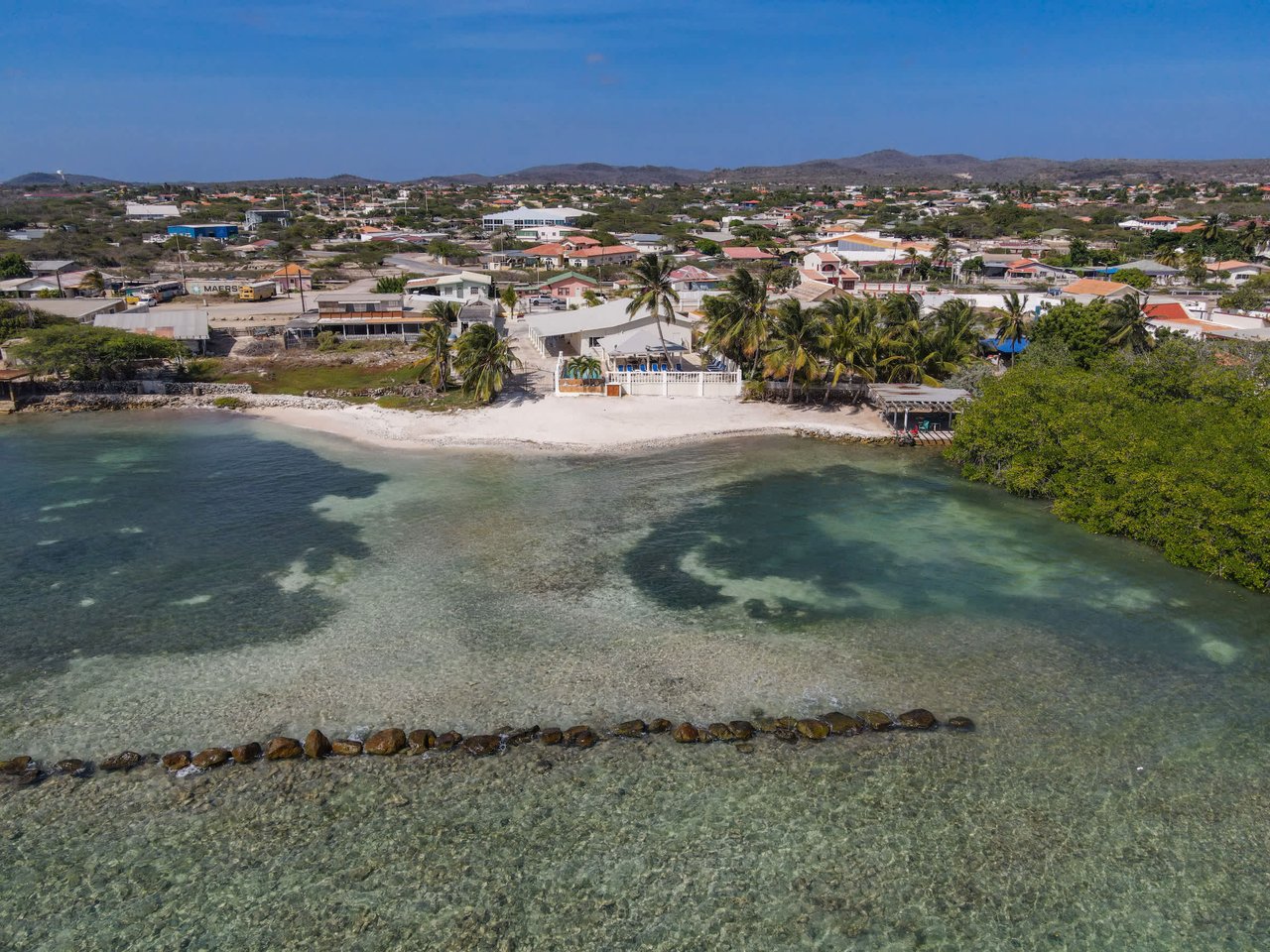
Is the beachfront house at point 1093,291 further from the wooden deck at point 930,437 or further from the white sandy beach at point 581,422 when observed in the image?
the white sandy beach at point 581,422

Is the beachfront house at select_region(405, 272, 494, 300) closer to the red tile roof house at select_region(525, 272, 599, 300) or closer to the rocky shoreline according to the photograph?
the red tile roof house at select_region(525, 272, 599, 300)

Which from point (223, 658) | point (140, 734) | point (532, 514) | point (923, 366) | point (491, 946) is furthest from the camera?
point (923, 366)

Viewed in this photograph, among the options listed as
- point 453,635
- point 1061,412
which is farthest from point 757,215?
point 453,635

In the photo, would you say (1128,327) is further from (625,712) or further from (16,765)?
(16,765)

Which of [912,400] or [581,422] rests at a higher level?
[912,400]

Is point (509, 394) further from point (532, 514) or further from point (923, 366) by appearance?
point (923, 366)

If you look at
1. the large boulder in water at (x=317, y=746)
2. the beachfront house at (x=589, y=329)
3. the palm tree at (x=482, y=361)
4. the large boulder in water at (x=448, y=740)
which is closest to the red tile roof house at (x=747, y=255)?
the beachfront house at (x=589, y=329)

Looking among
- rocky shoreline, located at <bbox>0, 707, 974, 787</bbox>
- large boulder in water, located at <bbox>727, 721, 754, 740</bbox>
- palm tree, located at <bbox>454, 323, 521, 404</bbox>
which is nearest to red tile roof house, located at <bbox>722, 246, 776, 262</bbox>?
palm tree, located at <bbox>454, 323, 521, 404</bbox>

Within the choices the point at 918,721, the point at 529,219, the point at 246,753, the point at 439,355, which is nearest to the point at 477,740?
the point at 246,753
